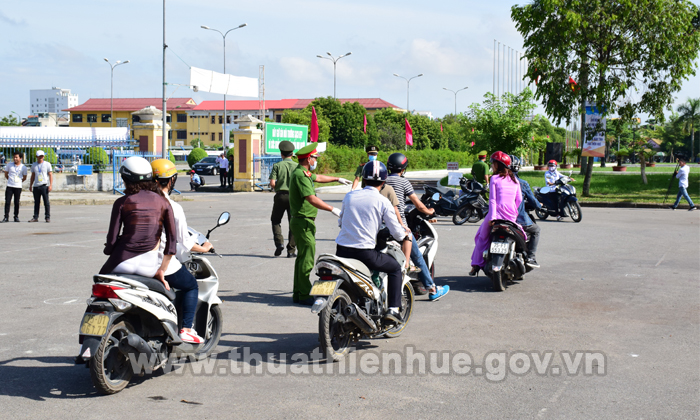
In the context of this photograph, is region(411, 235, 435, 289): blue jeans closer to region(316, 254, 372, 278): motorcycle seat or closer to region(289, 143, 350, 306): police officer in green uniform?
region(289, 143, 350, 306): police officer in green uniform

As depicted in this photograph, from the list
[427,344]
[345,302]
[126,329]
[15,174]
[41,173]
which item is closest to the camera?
[126,329]

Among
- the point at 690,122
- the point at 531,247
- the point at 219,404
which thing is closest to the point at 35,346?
the point at 219,404

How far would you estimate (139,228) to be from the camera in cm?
463

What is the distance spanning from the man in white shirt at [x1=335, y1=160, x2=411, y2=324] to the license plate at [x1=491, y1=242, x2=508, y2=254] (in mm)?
2929

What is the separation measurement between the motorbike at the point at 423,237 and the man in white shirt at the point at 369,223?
1.84 m

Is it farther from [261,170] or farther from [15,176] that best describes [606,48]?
[15,176]

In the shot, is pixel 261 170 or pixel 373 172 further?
pixel 261 170

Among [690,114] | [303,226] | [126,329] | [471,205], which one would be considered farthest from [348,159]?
[690,114]

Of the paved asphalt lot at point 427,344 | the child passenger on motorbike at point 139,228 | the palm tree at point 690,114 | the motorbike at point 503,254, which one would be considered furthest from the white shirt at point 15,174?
the palm tree at point 690,114

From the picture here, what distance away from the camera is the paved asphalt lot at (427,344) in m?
4.43

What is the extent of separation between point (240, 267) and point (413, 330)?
4.22 m

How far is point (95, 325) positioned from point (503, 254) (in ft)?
17.8

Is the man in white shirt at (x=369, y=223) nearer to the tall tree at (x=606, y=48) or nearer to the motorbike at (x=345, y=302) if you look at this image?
the motorbike at (x=345, y=302)

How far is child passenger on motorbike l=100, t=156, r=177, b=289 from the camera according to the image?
461cm
